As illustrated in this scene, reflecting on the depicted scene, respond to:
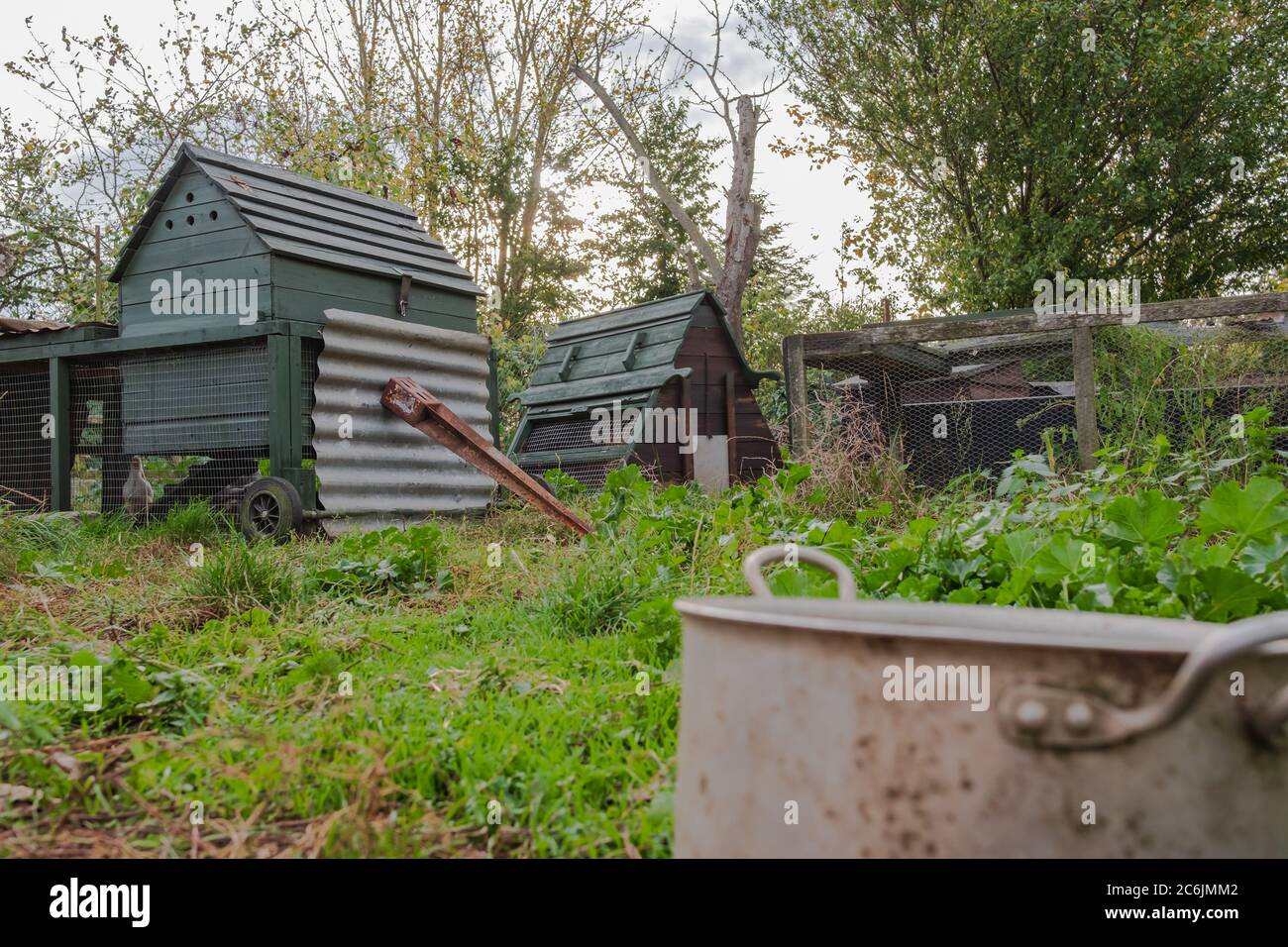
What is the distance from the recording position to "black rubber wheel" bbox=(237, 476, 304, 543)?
5.20 m

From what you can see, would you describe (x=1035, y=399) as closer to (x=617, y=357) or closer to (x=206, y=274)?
(x=617, y=357)

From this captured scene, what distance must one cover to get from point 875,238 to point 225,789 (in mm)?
17865

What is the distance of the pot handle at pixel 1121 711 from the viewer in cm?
100

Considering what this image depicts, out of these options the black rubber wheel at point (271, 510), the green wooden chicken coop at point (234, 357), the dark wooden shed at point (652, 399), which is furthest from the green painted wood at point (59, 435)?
the dark wooden shed at point (652, 399)

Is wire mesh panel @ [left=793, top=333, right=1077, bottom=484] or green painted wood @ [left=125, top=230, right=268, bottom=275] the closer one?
green painted wood @ [left=125, top=230, right=268, bottom=275]

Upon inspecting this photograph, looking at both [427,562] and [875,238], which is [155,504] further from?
[875,238]

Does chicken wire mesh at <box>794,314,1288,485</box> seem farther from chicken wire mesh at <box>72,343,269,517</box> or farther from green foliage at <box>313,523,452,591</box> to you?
chicken wire mesh at <box>72,343,269,517</box>

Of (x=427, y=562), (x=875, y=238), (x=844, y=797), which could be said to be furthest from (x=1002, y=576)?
(x=875, y=238)

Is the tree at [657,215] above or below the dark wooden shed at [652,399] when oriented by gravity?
above

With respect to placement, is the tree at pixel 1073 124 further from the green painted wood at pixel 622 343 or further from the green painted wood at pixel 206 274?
the green painted wood at pixel 206 274

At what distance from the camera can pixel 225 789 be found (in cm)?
188

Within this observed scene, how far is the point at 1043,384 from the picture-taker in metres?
8.24

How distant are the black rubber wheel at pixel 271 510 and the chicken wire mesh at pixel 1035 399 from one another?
3116 millimetres

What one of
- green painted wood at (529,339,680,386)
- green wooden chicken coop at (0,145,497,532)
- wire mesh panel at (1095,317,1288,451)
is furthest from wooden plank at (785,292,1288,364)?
green wooden chicken coop at (0,145,497,532)
